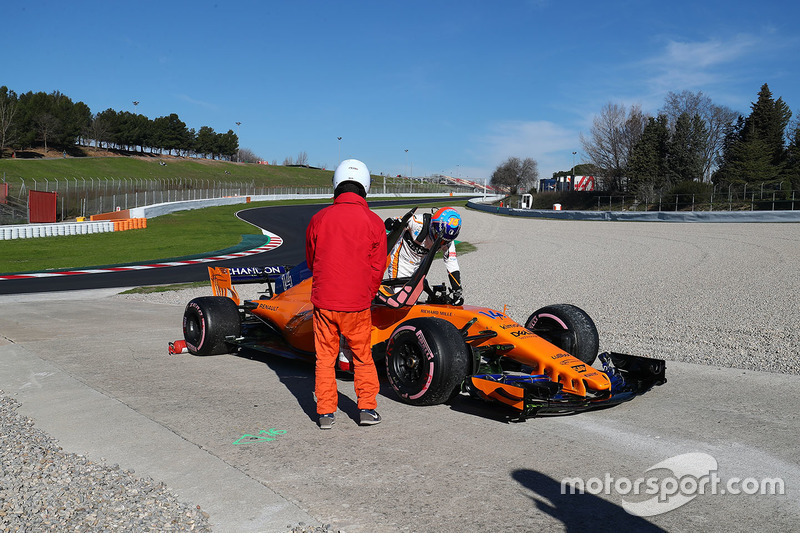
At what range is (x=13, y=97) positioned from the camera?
93.9m

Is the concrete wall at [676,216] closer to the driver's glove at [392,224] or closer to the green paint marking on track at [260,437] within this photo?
the driver's glove at [392,224]

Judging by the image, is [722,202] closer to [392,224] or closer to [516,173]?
[392,224]

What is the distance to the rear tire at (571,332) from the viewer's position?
6383 millimetres

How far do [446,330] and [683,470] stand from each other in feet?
6.85

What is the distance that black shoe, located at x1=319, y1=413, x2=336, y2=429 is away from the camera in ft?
16.0

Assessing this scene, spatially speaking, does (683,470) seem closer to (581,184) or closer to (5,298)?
(5,298)

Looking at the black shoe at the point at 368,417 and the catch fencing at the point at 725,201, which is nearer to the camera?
the black shoe at the point at 368,417

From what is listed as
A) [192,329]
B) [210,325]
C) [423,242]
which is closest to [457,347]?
[423,242]

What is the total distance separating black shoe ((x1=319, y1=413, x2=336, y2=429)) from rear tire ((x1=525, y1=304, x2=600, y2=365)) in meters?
2.58

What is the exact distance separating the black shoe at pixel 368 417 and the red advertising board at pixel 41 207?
111 feet

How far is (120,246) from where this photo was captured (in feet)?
89.1

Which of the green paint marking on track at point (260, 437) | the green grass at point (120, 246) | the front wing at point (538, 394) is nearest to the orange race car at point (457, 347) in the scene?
the front wing at point (538, 394)

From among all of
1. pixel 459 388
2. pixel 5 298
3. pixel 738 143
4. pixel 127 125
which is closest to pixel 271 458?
pixel 459 388

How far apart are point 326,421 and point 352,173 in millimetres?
2019
